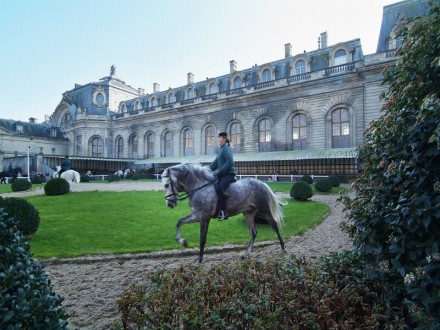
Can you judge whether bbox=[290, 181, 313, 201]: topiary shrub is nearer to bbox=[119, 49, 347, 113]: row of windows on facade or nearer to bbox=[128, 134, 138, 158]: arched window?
bbox=[119, 49, 347, 113]: row of windows on facade

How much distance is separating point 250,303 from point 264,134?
1094 inches

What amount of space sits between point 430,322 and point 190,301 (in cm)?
186

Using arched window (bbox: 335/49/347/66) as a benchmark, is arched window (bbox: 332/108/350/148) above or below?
below

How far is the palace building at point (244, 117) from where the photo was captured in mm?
23859

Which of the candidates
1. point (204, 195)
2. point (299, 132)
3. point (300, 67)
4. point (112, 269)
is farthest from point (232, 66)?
point (112, 269)

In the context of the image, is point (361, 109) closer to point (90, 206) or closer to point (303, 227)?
point (303, 227)

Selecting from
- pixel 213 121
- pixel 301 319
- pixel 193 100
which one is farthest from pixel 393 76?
pixel 193 100

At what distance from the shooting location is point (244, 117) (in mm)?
30344

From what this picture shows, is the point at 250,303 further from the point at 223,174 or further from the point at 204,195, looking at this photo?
the point at 223,174

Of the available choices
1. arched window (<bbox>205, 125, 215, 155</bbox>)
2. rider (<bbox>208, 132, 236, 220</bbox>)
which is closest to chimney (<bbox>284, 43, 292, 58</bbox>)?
arched window (<bbox>205, 125, 215, 155</bbox>)

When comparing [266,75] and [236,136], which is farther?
[236,136]

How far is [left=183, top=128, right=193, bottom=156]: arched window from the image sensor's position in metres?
35.2

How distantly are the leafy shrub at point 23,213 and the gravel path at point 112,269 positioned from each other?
5.65ft

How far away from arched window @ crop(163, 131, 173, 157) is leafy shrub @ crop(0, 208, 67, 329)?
35.3 meters
